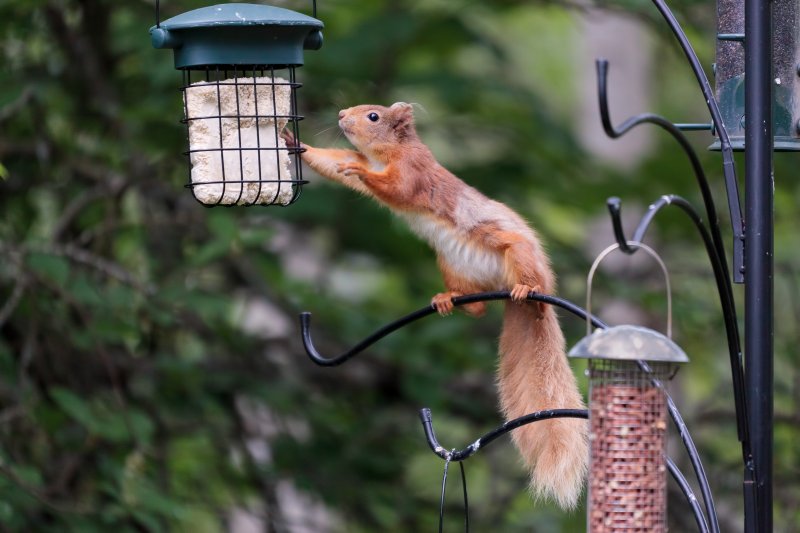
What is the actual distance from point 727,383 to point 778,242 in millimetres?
3541

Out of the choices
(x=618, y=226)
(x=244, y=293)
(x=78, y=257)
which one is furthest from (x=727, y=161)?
(x=244, y=293)

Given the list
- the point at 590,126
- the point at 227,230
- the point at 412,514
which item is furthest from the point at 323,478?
the point at 590,126

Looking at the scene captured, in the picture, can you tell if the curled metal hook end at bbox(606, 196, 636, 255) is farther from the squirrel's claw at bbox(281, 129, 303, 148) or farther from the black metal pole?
the squirrel's claw at bbox(281, 129, 303, 148)

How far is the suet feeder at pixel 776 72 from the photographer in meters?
2.95

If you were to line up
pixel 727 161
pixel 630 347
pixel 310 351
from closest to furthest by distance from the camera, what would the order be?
pixel 630 347 < pixel 727 161 < pixel 310 351

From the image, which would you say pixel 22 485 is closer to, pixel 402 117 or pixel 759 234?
pixel 402 117

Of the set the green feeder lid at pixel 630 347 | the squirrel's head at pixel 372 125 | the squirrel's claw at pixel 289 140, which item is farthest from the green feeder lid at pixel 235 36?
the green feeder lid at pixel 630 347

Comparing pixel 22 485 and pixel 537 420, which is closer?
pixel 537 420

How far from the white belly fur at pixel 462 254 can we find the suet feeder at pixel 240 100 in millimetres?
483

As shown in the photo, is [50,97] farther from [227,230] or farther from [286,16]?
[286,16]

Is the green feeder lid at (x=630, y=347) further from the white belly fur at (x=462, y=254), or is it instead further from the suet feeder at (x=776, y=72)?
the white belly fur at (x=462, y=254)

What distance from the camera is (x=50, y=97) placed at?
515 cm

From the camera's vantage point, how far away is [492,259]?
→ 11.7ft

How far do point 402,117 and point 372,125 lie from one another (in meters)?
0.12
